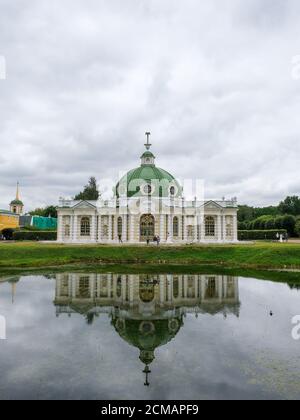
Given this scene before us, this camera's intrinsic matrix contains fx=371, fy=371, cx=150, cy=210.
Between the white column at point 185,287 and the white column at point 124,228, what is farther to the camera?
the white column at point 124,228

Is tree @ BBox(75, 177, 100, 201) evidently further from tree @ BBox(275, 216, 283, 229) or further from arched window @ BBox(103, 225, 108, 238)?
tree @ BBox(275, 216, 283, 229)

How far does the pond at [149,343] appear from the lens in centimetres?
973

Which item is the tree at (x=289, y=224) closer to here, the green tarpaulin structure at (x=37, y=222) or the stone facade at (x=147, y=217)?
the stone facade at (x=147, y=217)

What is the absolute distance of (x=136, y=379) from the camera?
1028 cm

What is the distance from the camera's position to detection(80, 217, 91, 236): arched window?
56.8m

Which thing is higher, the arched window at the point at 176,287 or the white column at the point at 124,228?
the white column at the point at 124,228

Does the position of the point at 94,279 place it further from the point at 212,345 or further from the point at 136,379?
the point at 136,379

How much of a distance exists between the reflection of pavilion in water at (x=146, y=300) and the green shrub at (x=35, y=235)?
1526 inches

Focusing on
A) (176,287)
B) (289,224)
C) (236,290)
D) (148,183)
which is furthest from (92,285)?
(289,224)

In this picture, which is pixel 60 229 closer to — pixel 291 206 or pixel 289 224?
pixel 289 224

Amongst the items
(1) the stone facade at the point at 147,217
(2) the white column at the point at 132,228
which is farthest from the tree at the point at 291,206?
(2) the white column at the point at 132,228

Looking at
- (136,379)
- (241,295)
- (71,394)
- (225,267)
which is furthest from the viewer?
(225,267)

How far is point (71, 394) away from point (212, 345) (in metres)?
5.63

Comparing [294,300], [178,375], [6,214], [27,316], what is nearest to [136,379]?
[178,375]
